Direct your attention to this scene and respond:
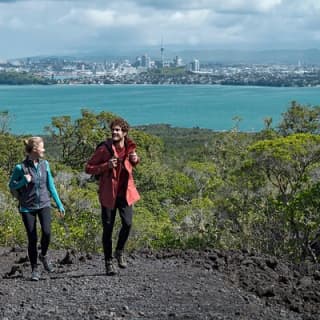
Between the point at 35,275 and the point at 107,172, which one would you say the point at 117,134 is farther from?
the point at 35,275

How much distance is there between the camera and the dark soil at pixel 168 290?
5.83m

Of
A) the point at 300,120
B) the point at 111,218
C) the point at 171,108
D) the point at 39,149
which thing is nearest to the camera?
the point at 39,149

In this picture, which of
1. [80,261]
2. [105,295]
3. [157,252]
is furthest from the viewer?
[157,252]

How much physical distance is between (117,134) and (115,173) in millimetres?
388

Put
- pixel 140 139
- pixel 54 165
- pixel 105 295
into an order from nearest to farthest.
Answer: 1. pixel 105 295
2. pixel 54 165
3. pixel 140 139

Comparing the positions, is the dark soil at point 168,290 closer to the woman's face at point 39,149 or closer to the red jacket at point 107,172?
the red jacket at point 107,172

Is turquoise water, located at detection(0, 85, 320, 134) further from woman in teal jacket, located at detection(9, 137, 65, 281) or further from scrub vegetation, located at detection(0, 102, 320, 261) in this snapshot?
woman in teal jacket, located at detection(9, 137, 65, 281)

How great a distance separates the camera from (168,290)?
251 inches

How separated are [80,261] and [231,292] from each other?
2.09 m

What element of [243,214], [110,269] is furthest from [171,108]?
[110,269]

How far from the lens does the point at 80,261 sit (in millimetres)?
7812

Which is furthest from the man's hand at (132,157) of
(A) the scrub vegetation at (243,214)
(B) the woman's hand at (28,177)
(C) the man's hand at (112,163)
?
(A) the scrub vegetation at (243,214)

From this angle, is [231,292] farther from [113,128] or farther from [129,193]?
[113,128]

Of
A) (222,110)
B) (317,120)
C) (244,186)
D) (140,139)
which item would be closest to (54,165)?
(140,139)
